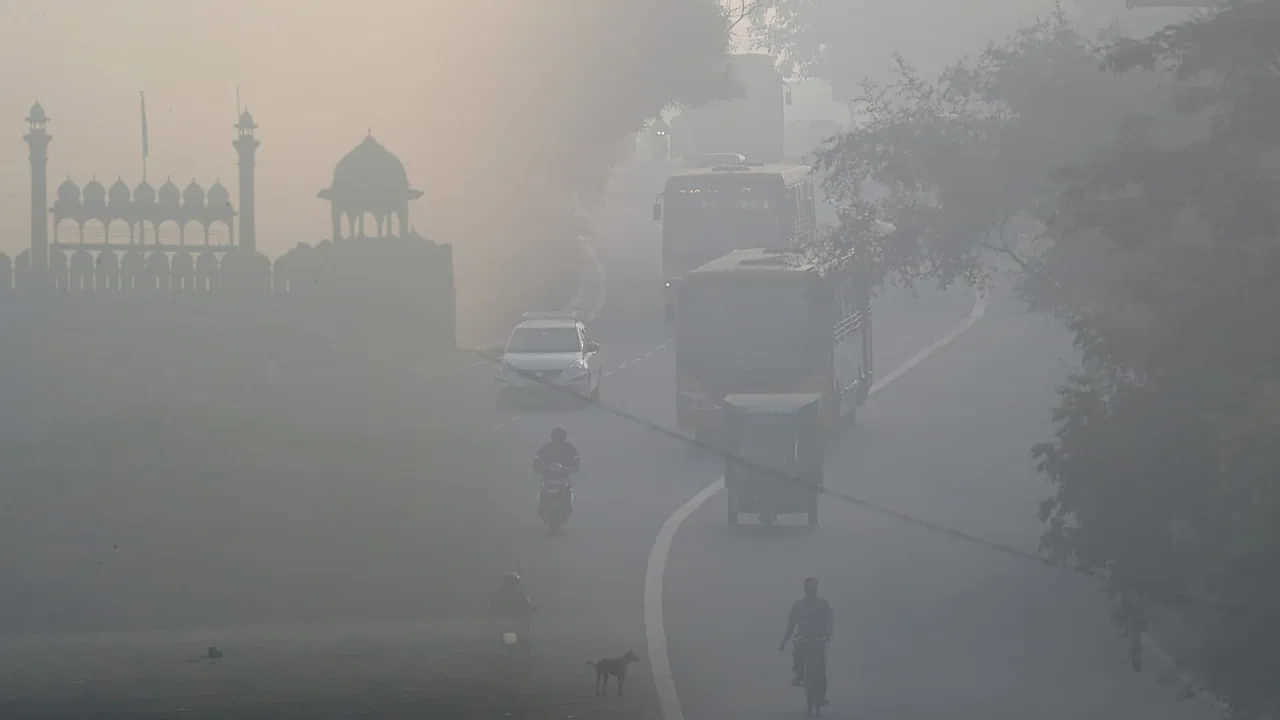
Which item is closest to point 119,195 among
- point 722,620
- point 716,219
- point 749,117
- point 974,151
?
point 974,151

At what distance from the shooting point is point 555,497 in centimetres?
2794

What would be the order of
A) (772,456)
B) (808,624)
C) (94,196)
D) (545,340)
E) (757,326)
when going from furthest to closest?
1. (545,340)
2. (94,196)
3. (757,326)
4. (772,456)
5. (808,624)

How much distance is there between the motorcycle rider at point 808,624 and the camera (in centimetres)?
1838

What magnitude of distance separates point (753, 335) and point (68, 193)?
1094cm

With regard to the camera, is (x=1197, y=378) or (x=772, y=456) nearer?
(x=1197, y=378)

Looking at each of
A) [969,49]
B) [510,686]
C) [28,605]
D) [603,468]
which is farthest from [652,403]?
[969,49]

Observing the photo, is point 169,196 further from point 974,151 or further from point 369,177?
point 974,151

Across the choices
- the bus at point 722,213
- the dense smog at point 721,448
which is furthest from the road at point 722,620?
the bus at point 722,213

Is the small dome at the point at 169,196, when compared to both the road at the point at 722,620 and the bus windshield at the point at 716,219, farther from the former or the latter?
the bus windshield at the point at 716,219

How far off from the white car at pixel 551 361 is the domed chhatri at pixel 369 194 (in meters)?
3.52

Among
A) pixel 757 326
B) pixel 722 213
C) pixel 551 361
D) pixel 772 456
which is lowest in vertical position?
pixel 772 456

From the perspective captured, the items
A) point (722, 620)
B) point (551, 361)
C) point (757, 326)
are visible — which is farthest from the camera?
point (551, 361)

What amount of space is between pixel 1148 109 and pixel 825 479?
8586 millimetres

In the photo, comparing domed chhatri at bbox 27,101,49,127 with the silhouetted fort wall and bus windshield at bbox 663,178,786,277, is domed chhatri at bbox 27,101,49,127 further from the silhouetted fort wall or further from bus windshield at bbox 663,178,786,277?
bus windshield at bbox 663,178,786,277
